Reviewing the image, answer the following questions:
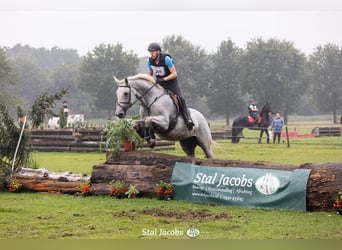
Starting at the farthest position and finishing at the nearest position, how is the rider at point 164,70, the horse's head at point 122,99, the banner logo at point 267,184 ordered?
the rider at point 164,70 < the horse's head at point 122,99 < the banner logo at point 267,184

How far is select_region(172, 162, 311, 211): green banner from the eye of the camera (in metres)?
6.49

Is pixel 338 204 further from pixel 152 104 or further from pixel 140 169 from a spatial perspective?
pixel 152 104

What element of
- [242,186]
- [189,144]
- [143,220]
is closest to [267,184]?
[242,186]

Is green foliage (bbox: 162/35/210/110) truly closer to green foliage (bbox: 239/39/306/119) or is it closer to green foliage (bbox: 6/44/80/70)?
green foliage (bbox: 239/39/306/119)

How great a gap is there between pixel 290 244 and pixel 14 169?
516cm

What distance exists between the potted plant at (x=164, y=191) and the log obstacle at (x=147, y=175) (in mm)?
107

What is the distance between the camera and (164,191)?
24.2 feet

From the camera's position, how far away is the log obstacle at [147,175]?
6.38 m

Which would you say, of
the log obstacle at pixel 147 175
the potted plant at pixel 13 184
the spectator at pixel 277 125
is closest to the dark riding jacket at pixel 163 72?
the log obstacle at pixel 147 175

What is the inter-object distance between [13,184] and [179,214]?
321 cm

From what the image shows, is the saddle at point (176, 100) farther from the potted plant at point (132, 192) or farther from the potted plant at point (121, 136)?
the potted plant at point (132, 192)

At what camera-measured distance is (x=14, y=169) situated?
8914mm

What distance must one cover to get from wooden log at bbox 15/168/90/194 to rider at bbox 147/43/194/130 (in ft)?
5.73

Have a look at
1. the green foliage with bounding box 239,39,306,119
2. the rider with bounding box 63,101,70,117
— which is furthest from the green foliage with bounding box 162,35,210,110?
the rider with bounding box 63,101,70,117
